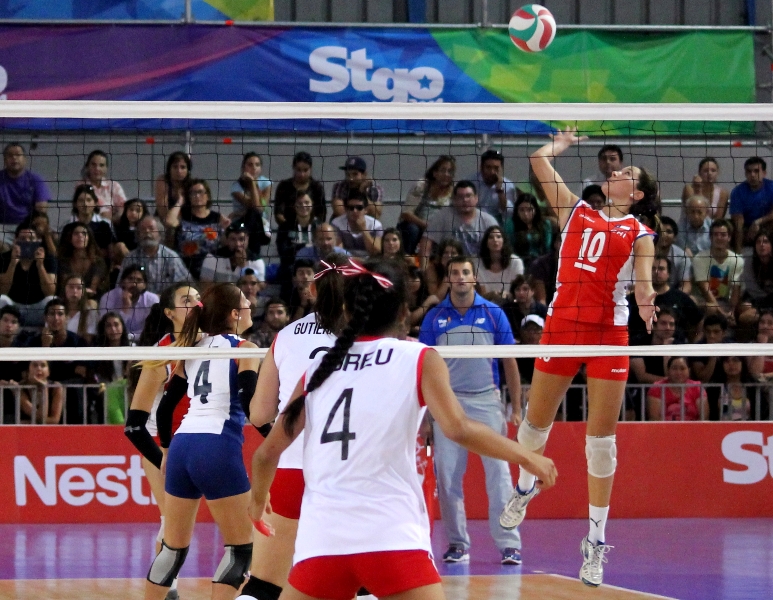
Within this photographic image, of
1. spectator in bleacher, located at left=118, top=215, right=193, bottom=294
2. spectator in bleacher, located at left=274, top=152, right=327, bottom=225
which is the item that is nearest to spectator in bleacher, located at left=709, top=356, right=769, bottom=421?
spectator in bleacher, located at left=274, top=152, right=327, bottom=225

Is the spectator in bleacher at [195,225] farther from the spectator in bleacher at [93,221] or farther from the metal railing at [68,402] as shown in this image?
the metal railing at [68,402]

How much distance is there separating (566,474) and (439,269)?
224 cm

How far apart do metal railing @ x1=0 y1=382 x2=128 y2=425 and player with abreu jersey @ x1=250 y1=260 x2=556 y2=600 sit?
22.7 feet

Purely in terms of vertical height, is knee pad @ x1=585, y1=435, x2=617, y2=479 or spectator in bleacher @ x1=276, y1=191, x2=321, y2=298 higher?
spectator in bleacher @ x1=276, y1=191, x2=321, y2=298

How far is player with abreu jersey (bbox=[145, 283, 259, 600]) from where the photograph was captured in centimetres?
560

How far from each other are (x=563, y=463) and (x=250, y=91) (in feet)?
15.8

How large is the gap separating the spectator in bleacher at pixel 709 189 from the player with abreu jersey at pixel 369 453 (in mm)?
8127

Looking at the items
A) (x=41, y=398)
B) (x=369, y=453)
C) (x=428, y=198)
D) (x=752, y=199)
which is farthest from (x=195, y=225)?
(x=369, y=453)

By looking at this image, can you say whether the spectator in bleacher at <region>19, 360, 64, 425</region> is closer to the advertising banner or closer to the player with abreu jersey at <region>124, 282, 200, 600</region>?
the advertising banner

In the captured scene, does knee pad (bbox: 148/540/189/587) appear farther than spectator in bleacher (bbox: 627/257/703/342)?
No

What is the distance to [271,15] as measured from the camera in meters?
11.9

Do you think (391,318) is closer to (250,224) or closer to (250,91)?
(250,224)

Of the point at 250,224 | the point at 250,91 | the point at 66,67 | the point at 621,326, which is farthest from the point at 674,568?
the point at 66,67

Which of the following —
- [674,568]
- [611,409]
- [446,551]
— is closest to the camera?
[611,409]
